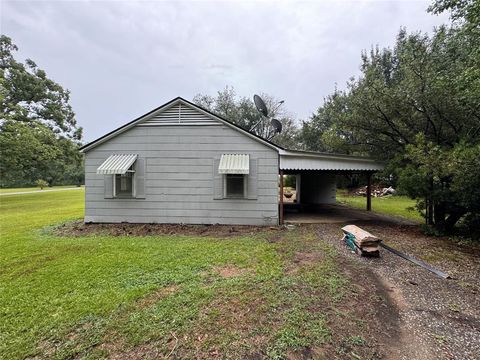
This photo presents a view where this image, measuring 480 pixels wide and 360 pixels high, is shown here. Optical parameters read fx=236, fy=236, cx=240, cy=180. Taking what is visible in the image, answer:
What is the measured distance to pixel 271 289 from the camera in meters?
4.00

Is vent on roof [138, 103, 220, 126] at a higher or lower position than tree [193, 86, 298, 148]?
lower

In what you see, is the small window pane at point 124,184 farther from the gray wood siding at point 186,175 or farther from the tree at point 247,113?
the tree at point 247,113

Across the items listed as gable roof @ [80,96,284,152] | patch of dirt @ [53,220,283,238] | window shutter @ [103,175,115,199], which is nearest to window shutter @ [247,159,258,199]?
gable roof @ [80,96,284,152]

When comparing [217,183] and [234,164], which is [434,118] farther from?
[217,183]

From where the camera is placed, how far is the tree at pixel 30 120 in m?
16.0

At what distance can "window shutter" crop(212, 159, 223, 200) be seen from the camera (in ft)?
30.1

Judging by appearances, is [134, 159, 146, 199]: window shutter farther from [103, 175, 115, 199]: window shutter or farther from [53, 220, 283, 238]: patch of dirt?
[53, 220, 283, 238]: patch of dirt

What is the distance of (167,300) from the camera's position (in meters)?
3.62

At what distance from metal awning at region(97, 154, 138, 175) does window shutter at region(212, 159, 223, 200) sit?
314 centimetres

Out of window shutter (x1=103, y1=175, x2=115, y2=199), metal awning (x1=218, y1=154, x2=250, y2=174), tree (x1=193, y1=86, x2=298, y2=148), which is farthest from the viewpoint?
tree (x1=193, y1=86, x2=298, y2=148)

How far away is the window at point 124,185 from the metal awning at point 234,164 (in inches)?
145

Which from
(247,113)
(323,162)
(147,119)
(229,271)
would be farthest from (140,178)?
(247,113)

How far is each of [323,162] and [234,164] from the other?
3821 mm

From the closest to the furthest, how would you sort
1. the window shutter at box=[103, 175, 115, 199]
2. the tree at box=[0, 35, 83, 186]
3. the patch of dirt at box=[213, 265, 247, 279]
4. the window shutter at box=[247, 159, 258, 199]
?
1. the patch of dirt at box=[213, 265, 247, 279]
2. the window shutter at box=[247, 159, 258, 199]
3. the window shutter at box=[103, 175, 115, 199]
4. the tree at box=[0, 35, 83, 186]
